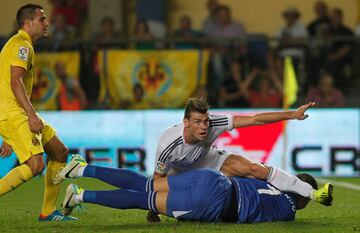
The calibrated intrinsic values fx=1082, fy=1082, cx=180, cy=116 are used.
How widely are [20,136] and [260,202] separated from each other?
6.85 ft

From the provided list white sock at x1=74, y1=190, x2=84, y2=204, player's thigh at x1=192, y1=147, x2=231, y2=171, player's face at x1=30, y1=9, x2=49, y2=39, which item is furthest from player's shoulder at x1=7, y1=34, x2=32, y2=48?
player's thigh at x1=192, y1=147, x2=231, y2=171

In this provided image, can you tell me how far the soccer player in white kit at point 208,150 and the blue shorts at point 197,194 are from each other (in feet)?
1.76

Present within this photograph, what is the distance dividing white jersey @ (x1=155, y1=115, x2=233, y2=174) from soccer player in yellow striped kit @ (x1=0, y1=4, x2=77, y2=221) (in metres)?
0.89

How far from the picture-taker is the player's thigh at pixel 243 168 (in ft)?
32.2

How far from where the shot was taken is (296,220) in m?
9.48

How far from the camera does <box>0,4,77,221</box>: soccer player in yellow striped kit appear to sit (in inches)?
355

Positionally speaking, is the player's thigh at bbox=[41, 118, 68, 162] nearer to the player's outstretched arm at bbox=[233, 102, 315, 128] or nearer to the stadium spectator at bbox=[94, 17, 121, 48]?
the player's outstretched arm at bbox=[233, 102, 315, 128]

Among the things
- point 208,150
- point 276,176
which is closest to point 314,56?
point 208,150

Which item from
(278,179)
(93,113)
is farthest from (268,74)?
(278,179)

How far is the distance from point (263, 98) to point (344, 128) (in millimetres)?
1629

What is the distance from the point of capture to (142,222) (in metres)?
9.43

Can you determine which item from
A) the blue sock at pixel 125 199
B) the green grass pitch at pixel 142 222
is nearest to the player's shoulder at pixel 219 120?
the green grass pitch at pixel 142 222

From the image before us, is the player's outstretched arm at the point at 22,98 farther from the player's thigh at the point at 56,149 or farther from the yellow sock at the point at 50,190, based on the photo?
the yellow sock at the point at 50,190

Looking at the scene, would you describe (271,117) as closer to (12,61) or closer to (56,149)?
(56,149)
